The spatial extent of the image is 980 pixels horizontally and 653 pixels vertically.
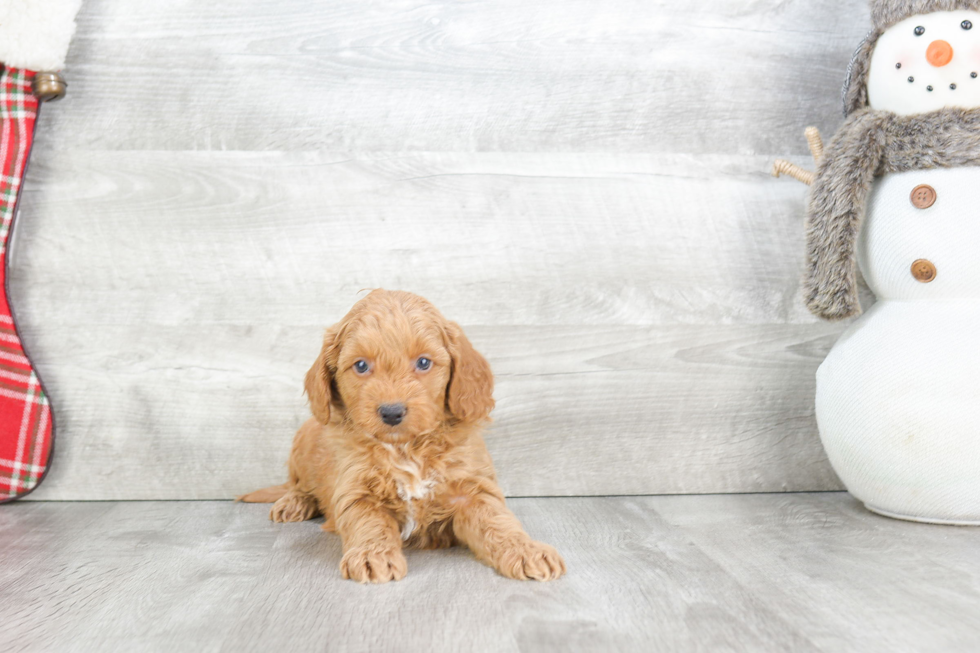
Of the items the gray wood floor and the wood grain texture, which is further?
the wood grain texture

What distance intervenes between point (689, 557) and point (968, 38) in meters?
1.17

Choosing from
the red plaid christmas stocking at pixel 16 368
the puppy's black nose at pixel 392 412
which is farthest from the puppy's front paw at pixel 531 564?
the red plaid christmas stocking at pixel 16 368

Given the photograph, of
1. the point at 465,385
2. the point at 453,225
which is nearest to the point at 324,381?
the point at 465,385

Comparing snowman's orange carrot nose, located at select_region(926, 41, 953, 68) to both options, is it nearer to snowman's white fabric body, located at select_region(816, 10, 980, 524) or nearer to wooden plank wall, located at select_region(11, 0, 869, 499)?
snowman's white fabric body, located at select_region(816, 10, 980, 524)

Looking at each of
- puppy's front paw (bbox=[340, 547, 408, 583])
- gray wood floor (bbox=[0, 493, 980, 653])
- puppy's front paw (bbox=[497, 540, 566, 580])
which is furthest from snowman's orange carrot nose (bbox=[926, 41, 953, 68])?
puppy's front paw (bbox=[340, 547, 408, 583])

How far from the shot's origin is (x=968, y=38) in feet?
5.22

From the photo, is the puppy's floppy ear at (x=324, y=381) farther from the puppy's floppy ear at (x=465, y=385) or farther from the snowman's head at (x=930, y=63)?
the snowman's head at (x=930, y=63)

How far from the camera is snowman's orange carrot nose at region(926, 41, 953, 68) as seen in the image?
5.23 feet

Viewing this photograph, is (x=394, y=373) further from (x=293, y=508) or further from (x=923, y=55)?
(x=923, y=55)

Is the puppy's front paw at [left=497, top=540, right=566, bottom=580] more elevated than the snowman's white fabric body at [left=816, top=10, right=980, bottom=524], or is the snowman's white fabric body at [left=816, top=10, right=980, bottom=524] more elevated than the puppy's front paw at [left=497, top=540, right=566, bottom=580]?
the snowman's white fabric body at [left=816, top=10, right=980, bottom=524]

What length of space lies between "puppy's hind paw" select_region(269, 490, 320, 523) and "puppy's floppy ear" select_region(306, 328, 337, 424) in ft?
1.16

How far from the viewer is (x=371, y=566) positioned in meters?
1.31

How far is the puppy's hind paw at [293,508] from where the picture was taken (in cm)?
173

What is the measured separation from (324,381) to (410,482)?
0.79 ft
